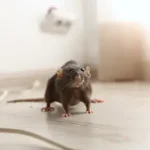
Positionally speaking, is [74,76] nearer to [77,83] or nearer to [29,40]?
[77,83]

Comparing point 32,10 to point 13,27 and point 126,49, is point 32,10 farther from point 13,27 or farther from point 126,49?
point 126,49

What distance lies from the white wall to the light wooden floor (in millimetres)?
276

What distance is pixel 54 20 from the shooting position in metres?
1.39

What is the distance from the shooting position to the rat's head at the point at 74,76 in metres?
0.72

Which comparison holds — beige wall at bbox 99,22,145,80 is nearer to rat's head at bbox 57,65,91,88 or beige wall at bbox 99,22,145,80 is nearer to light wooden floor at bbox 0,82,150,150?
light wooden floor at bbox 0,82,150,150

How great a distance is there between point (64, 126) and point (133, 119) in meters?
0.14

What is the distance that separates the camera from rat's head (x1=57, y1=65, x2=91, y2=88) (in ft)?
2.38

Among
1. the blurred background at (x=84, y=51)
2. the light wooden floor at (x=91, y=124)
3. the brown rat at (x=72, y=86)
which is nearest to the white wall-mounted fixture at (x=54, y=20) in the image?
the blurred background at (x=84, y=51)

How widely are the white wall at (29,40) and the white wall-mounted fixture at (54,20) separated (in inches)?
0.9

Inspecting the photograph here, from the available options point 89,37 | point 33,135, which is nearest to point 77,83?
point 33,135

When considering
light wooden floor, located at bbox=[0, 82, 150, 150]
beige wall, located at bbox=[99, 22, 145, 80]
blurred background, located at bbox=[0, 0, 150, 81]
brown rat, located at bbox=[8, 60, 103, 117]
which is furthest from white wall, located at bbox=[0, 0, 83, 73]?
brown rat, located at bbox=[8, 60, 103, 117]

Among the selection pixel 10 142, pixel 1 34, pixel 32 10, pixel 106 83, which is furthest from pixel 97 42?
pixel 10 142

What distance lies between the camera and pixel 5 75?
49.9 inches

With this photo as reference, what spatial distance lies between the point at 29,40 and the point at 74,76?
2.20 feet
